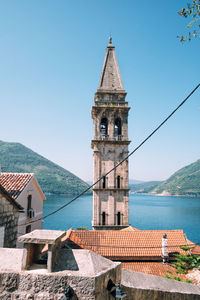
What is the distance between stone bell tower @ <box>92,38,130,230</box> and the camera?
2358cm

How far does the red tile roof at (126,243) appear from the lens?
14078 millimetres

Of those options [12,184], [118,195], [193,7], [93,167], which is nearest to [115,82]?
[93,167]

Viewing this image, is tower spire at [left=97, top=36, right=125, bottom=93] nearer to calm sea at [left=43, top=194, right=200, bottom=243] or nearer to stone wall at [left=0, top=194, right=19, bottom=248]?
stone wall at [left=0, top=194, right=19, bottom=248]

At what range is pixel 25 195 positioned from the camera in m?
16.4

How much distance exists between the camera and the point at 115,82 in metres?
26.0

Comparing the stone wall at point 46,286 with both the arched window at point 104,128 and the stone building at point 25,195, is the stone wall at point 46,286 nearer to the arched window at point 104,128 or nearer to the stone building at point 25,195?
the stone building at point 25,195

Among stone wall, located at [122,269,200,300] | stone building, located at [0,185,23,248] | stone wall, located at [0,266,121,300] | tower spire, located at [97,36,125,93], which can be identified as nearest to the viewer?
stone wall, located at [0,266,121,300]

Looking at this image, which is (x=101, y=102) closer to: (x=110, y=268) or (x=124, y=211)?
(x=124, y=211)

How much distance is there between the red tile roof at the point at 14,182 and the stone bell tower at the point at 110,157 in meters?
9.33

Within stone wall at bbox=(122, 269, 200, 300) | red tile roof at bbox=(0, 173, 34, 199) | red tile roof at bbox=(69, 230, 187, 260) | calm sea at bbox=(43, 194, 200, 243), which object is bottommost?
calm sea at bbox=(43, 194, 200, 243)

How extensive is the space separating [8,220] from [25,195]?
8.94m

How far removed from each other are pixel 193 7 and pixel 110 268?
5.66 metres

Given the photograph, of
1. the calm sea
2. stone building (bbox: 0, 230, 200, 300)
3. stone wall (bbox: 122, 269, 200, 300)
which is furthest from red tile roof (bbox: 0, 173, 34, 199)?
the calm sea

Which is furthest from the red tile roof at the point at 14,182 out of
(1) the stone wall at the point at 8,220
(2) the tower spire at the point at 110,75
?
(2) the tower spire at the point at 110,75
